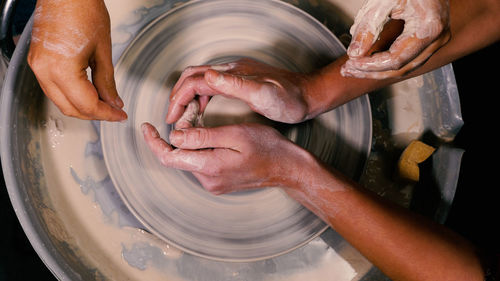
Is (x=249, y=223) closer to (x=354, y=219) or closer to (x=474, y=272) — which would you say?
(x=354, y=219)

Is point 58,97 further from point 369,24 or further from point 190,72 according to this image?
point 369,24

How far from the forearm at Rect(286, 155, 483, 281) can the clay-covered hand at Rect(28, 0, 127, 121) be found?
0.62 metres

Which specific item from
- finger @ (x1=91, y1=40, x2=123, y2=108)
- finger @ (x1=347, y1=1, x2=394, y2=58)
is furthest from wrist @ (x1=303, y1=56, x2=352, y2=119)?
finger @ (x1=91, y1=40, x2=123, y2=108)

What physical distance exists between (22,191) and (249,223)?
0.66m

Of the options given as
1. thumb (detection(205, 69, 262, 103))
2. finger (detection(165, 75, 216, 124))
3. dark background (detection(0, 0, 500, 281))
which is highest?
thumb (detection(205, 69, 262, 103))

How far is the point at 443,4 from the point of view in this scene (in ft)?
2.90

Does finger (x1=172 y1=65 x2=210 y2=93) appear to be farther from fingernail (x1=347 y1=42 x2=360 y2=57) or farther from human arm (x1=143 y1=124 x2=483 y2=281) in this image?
fingernail (x1=347 y1=42 x2=360 y2=57)

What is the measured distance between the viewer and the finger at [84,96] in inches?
35.2

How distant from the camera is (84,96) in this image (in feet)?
2.97

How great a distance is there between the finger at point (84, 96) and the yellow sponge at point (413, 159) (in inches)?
35.4

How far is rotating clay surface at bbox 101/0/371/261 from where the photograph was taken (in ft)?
3.52

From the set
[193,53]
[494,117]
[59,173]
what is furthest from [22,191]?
[494,117]

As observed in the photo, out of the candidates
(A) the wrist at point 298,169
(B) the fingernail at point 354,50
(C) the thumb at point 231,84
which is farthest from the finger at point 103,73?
(B) the fingernail at point 354,50

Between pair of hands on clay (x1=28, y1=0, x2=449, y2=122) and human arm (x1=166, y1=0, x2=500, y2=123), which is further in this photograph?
human arm (x1=166, y1=0, x2=500, y2=123)
